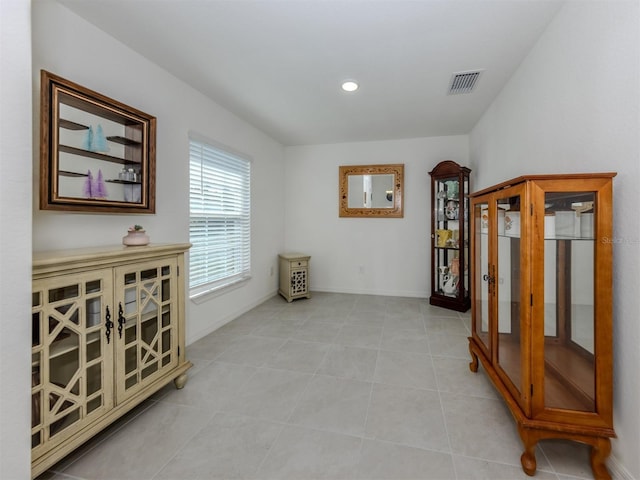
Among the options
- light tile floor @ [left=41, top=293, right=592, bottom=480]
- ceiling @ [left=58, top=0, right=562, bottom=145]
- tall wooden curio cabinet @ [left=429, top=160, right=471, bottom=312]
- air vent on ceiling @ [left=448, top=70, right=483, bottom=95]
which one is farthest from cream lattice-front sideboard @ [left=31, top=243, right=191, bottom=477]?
tall wooden curio cabinet @ [left=429, top=160, right=471, bottom=312]

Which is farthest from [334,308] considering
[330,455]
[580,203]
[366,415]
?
[580,203]

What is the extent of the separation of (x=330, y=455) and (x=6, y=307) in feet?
5.14

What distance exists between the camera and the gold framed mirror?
4488 mm

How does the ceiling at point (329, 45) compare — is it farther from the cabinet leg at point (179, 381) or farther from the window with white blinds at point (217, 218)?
the cabinet leg at point (179, 381)

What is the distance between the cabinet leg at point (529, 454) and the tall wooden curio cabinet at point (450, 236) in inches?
100

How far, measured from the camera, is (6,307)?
1.11 metres

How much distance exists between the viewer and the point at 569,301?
1.45 metres

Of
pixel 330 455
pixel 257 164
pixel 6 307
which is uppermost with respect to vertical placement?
pixel 257 164

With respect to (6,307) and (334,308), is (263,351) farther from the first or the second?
(6,307)

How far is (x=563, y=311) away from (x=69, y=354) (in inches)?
97.9

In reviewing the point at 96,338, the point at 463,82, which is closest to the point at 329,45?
the point at 463,82

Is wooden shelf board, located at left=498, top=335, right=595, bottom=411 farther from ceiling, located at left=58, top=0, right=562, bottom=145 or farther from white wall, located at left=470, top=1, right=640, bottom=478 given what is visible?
ceiling, located at left=58, top=0, right=562, bottom=145

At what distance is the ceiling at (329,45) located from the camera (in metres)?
1.74

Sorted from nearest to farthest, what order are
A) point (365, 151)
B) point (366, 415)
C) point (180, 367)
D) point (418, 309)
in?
point (366, 415), point (180, 367), point (418, 309), point (365, 151)
